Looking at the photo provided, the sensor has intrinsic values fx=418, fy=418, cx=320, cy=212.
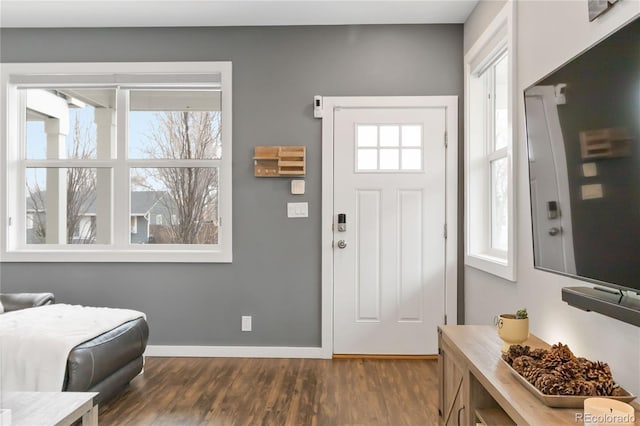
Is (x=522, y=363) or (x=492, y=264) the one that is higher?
(x=492, y=264)

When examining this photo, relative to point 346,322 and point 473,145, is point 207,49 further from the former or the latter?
point 346,322

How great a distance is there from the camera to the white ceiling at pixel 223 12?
3.17 meters

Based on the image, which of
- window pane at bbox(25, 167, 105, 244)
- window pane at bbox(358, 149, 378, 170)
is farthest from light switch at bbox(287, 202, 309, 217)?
window pane at bbox(25, 167, 105, 244)

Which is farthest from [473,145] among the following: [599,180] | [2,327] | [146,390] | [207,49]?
[2,327]

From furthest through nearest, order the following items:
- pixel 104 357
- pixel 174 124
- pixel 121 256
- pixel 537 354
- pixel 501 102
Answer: pixel 174 124, pixel 121 256, pixel 501 102, pixel 104 357, pixel 537 354

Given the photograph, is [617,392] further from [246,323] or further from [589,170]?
[246,323]

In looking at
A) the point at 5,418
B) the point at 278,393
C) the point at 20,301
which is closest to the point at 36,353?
the point at 5,418

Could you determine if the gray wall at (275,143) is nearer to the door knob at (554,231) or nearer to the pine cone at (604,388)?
the door knob at (554,231)

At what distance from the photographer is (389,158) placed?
3506mm

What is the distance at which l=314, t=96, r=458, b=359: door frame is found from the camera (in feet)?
11.3

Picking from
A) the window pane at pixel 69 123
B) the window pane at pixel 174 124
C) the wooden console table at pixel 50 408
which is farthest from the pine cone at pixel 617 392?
the window pane at pixel 69 123

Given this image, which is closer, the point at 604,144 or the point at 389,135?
the point at 604,144

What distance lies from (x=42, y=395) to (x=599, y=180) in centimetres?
220

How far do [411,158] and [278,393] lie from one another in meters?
2.08
